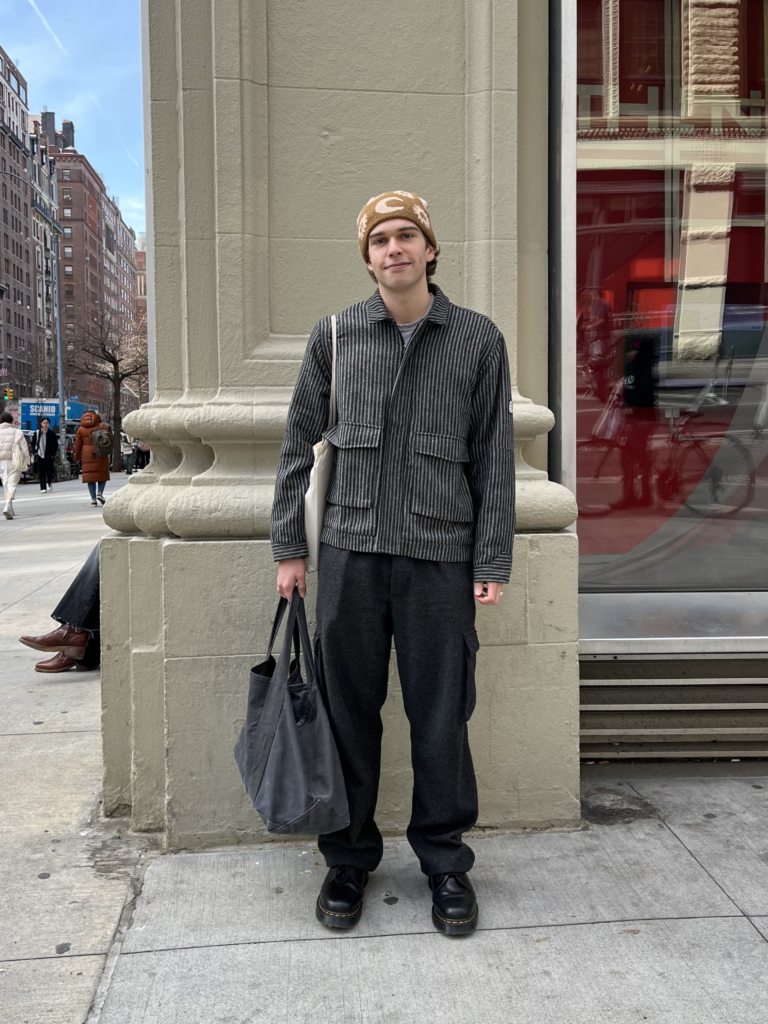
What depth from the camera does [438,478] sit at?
9.12 feet

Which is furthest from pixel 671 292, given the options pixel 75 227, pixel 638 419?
pixel 75 227

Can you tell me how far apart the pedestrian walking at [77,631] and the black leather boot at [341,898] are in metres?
3.08

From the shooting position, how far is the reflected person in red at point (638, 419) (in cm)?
505

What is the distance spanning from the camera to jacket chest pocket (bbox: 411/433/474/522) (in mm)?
2762

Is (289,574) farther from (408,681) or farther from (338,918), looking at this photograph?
(338,918)

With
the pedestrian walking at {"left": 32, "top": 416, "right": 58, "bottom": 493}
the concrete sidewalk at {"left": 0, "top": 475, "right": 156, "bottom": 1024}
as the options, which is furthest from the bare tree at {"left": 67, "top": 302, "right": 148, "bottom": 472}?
the concrete sidewalk at {"left": 0, "top": 475, "right": 156, "bottom": 1024}

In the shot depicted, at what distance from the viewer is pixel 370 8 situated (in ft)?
11.2

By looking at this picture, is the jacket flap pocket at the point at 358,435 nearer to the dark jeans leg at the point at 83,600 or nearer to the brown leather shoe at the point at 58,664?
the dark jeans leg at the point at 83,600

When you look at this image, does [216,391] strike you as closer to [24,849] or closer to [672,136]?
[24,849]

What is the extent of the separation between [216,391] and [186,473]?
0.35 meters

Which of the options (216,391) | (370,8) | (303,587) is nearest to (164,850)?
(303,587)

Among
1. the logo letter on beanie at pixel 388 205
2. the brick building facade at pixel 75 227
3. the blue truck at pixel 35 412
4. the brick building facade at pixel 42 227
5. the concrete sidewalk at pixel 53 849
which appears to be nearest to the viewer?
the concrete sidewalk at pixel 53 849

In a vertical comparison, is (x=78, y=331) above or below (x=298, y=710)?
above

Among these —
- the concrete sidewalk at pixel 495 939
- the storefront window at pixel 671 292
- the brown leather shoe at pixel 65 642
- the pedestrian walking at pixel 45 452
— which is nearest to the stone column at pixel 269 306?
the concrete sidewalk at pixel 495 939
